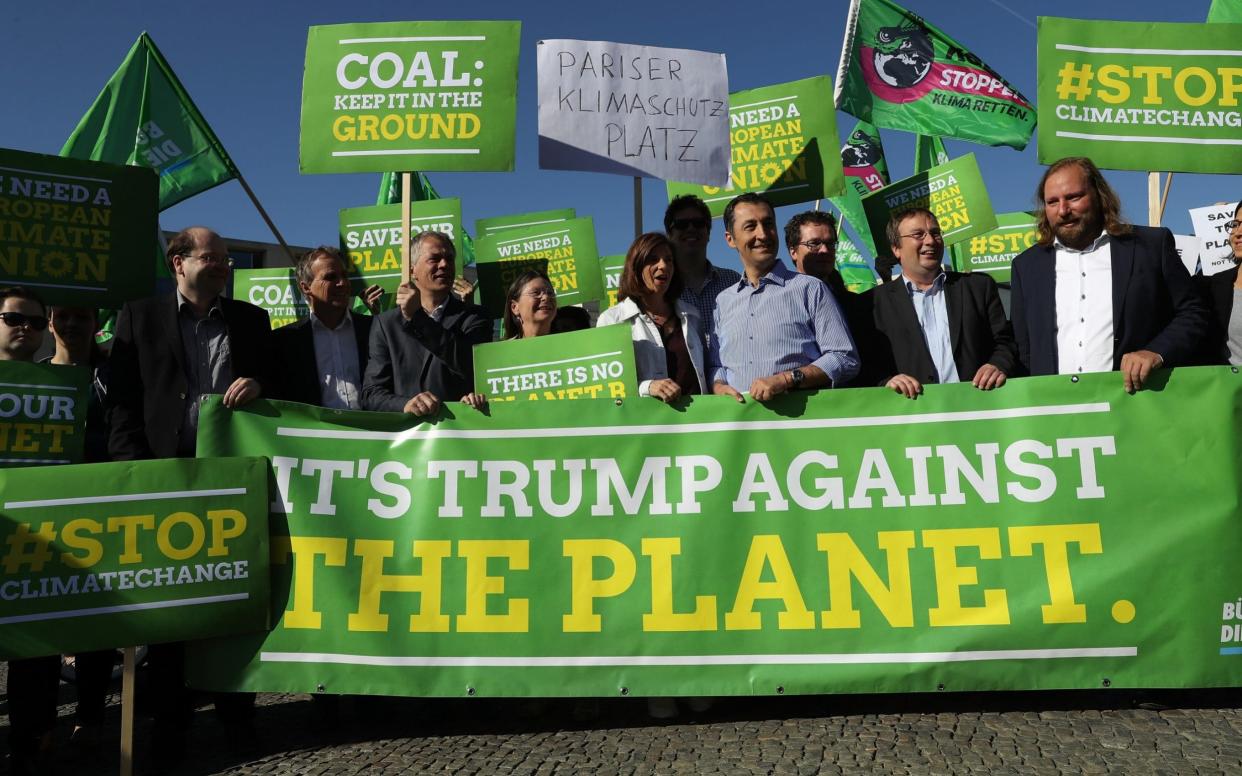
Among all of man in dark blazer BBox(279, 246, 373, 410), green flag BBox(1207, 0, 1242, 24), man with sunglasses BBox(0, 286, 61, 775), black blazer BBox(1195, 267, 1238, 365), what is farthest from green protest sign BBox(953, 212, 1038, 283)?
man with sunglasses BBox(0, 286, 61, 775)

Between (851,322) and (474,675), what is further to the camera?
(851,322)

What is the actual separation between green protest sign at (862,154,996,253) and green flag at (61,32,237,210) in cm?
528

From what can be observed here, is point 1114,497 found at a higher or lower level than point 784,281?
lower

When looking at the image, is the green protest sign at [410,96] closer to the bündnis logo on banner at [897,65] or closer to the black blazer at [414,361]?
the black blazer at [414,361]

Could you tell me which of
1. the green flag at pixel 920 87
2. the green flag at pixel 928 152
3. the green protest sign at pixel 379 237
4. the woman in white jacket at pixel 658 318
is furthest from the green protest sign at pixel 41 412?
the green flag at pixel 928 152

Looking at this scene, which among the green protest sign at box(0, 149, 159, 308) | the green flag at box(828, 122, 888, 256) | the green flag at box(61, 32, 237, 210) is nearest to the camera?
the green protest sign at box(0, 149, 159, 308)

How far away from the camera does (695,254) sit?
4.57 m

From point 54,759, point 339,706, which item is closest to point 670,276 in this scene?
point 339,706

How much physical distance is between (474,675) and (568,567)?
0.56 m

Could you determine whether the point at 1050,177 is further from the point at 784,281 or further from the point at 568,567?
the point at 568,567

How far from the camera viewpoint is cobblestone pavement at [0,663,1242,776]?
316 centimetres

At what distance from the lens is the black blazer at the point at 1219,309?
14.4 ft

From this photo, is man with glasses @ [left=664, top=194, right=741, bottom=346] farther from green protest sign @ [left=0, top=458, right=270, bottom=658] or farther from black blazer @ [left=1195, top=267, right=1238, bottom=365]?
black blazer @ [left=1195, top=267, right=1238, bottom=365]

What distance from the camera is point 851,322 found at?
14.4ft
